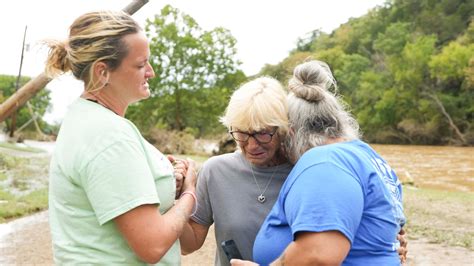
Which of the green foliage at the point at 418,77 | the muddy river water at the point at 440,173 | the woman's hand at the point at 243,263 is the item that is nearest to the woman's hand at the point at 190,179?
the woman's hand at the point at 243,263

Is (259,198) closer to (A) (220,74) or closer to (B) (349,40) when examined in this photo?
Result: (A) (220,74)

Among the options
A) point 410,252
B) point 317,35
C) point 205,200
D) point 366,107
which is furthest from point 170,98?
point 317,35

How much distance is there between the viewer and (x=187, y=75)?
35000mm

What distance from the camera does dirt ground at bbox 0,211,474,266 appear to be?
6.58 metres

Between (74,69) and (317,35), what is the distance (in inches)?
3144

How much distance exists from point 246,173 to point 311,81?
52 centimetres

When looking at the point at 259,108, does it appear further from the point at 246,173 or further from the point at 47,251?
the point at 47,251

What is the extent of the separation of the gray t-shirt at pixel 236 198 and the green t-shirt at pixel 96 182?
64 cm

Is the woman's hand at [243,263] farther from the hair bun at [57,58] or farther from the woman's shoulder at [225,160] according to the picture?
the hair bun at [57,58]

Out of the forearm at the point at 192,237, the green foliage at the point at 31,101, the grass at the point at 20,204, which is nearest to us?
the forearm at the point at 192,237

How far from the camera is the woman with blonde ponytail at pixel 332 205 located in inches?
62.1

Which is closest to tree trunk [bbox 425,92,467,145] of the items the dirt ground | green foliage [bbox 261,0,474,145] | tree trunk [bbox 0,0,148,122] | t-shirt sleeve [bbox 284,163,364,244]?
green foliage [bbox 261,0,474,145]

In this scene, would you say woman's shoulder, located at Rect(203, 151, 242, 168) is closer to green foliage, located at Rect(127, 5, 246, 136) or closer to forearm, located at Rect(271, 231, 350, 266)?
forearm, located at Rect(271, 231, 350, 266)

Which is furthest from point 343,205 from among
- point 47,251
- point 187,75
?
point 187,75
